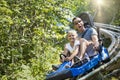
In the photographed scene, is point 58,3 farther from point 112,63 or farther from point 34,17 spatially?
point 112,63

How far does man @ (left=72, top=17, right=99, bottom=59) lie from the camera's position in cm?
650

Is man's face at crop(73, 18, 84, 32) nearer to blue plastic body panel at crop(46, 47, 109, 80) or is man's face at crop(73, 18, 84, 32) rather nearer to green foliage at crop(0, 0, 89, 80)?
blue plastic body panel at crop(46, 47, 109, 80)

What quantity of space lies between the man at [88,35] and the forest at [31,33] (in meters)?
0.99

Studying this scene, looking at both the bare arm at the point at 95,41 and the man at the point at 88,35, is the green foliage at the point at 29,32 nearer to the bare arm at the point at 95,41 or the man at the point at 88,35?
the man at the point at 88,35

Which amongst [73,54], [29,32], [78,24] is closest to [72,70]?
[73,54]

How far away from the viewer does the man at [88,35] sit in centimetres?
650

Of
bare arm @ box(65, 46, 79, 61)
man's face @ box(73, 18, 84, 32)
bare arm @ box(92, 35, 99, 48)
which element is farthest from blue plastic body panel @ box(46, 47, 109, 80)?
man's face @ box(73, 18, 84, 32)

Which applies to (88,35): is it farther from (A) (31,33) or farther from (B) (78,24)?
(A) (31,33)

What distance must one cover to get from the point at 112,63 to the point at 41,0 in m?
2.70

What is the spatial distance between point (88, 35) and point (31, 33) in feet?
7.84

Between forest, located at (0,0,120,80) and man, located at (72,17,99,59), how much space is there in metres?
0.99

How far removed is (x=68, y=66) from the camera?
5.98 m

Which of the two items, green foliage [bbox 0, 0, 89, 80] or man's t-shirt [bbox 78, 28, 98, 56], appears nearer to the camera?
man's t-shirt [bbox 78, 28, 98, 56]

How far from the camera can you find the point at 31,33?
861cm
